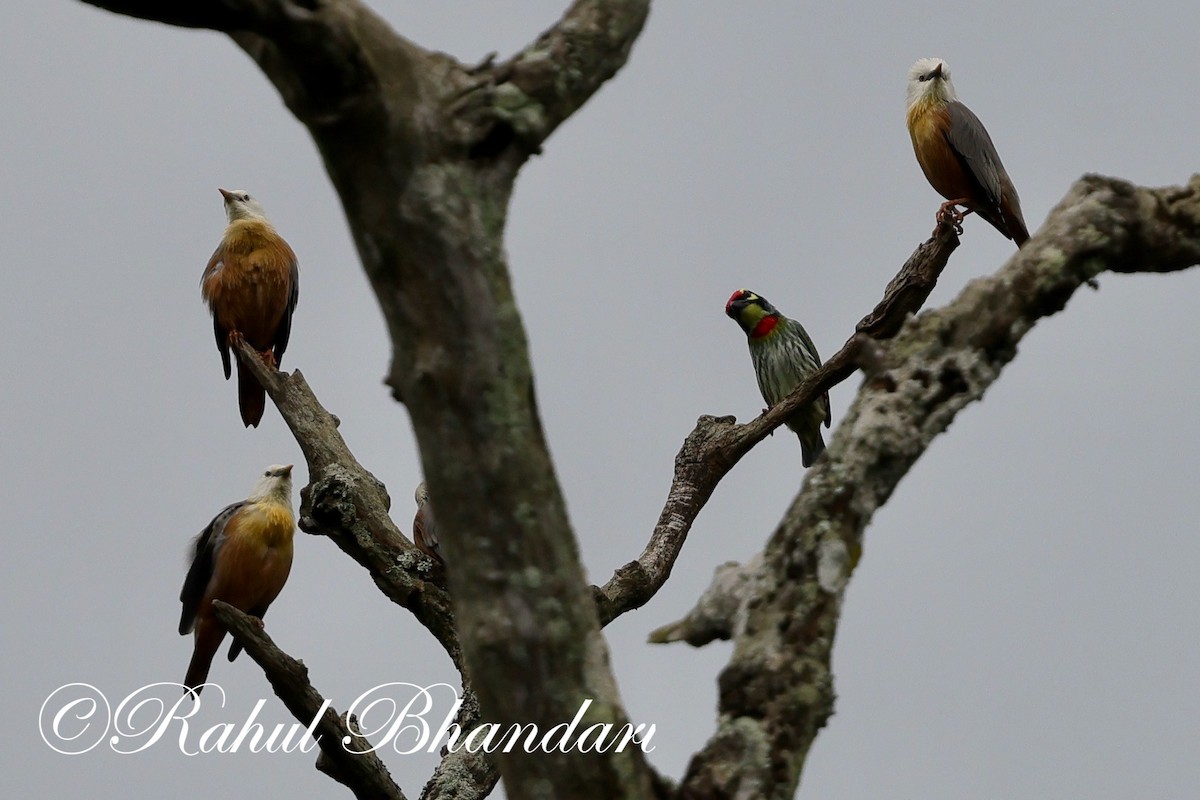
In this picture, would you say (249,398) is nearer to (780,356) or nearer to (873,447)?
(780,356)

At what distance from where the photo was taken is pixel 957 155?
8062 mm

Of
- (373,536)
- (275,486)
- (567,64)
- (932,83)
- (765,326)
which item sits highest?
(932,83)

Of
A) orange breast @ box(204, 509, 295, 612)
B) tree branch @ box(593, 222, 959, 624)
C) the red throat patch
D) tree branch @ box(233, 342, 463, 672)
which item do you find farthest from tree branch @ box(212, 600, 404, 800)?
the red throat patch

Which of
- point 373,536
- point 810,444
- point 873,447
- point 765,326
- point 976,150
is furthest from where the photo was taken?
point 765,326

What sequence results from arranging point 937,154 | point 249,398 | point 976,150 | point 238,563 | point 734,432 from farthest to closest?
point 249,398 < point 937,154 < point 976,150 < point 238,563 < point 734,432

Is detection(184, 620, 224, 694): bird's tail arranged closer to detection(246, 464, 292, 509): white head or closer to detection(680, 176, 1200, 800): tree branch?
detection(246, 464, 292, 509): white head

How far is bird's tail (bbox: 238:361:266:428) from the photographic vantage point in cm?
841

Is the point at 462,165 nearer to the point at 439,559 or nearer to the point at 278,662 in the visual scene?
the point at 278,662

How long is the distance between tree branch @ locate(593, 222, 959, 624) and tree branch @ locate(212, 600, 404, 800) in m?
1.51

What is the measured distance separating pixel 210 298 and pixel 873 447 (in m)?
6.60

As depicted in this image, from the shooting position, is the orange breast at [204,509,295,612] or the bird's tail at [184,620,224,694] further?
the orange breast at [204,509,295,612]

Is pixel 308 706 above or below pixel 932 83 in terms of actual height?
below

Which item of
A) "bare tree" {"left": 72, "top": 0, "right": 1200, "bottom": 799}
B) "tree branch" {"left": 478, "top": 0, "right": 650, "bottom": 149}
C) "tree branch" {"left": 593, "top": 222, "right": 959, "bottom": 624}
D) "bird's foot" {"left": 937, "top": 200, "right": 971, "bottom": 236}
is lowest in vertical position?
"bare tree" {"left": 72, "top": 0, "right": 1200, "bottom": 799}

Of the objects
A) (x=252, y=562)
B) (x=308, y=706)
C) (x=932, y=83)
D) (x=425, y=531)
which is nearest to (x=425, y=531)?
(x=425, y=531)
